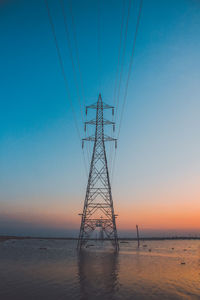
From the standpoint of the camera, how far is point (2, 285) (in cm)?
1948

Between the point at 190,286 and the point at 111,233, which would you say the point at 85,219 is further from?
the point at 190,286

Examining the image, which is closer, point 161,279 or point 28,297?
point 28,297

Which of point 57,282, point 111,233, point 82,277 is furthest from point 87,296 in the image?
point 111,233

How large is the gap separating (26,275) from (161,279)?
586 inches

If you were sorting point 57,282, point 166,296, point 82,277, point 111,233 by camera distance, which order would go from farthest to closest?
point 111,233 → point 82,277 → point 57,282 → point 166,296

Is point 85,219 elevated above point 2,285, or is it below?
above

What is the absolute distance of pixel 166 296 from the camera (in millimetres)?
17844

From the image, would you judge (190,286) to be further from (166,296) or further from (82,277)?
(82,277)

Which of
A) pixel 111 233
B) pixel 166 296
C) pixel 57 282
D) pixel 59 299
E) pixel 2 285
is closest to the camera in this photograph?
pixel 59 299

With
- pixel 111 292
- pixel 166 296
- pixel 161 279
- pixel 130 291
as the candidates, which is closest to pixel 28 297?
pixel 111 292

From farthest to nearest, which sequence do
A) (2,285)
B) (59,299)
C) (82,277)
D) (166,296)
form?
(82,277), (2,285), (166,296), (59,299)

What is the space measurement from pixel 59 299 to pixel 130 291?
619 cm

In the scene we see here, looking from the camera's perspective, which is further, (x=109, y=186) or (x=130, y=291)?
(x=109, y=186)

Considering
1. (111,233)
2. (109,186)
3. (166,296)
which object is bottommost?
(166,296)
